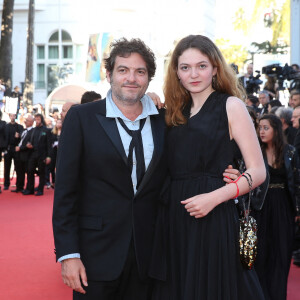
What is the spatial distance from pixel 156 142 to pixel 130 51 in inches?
18.6

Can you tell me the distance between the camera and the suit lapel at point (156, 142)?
275 centimetres

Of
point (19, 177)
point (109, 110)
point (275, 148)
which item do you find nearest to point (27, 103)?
point (19, 177)

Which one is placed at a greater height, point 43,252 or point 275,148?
point 275,148

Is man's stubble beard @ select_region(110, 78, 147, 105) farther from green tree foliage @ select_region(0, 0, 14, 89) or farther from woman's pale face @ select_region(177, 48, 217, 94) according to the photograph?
green tree foliage @ select_region(0, 0, 14, 89)

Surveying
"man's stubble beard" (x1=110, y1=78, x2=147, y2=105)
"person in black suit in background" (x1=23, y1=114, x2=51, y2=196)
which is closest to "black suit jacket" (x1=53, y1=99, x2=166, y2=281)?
"man's stubble beard" (x1=110, y1=78, x2=147, y2=105)

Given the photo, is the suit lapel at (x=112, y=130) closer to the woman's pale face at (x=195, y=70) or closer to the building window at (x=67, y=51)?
the woman's pale face at (x=195, y=70)

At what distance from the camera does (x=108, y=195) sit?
2.75m

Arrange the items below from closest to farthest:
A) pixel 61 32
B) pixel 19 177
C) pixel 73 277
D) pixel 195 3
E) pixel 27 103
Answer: pixel 73 277
pixel 19 177
pixel 27 103
pixel 61 32
pixel 195 3

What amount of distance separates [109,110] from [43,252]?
4.69m

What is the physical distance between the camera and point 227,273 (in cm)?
273

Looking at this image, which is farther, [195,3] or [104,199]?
[195,3]

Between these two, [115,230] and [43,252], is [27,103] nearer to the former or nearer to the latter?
[43,252]

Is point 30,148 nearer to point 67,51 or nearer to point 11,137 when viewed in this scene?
point 11,137

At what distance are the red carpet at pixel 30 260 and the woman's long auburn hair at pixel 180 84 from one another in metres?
2.83
